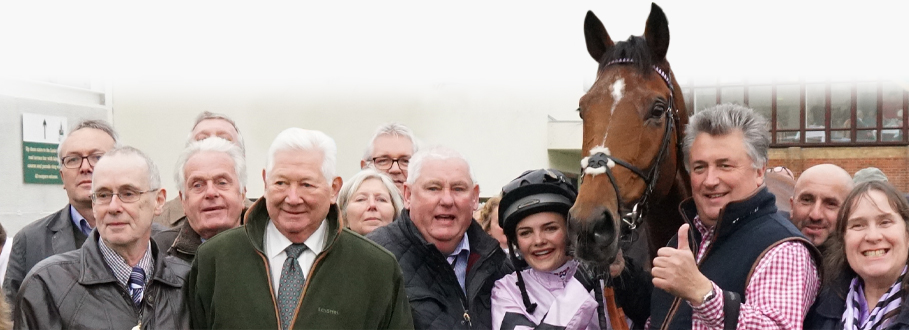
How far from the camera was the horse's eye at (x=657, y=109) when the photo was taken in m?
3.58

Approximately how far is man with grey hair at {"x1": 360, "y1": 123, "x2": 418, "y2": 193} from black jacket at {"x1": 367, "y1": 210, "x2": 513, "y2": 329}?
1784 millimetres

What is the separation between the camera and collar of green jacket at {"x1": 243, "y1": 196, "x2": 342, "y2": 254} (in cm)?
304

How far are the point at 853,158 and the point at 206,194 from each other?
18.5m

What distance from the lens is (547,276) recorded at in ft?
11.5

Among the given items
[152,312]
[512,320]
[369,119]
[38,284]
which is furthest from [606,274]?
[369,119]

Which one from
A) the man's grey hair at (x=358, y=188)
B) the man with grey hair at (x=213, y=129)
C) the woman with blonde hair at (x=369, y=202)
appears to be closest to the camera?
the woman with blonde hair at (x=369, y=202)

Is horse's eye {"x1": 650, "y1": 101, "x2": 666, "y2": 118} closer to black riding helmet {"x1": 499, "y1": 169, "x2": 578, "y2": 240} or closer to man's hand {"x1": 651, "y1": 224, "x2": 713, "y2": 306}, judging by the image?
black riding helmet {"x1": 499, "y1": 169, "x2": 578, "y2": 240}

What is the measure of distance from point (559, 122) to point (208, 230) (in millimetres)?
10432

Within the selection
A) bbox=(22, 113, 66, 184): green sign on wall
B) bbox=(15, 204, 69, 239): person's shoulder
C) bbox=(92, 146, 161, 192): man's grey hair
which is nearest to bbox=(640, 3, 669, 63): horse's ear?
bbox=(92, 146, 161, 192): man's grey hair

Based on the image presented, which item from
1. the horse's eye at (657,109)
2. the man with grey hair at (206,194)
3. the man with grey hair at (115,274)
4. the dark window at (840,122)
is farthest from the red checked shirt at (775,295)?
the dark window at (840,122)

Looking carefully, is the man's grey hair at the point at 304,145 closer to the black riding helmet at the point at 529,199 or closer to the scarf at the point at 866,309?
the black riding helmet at the point at 529,199

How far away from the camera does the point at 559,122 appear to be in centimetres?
1374

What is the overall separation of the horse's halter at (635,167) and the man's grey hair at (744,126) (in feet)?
1.23

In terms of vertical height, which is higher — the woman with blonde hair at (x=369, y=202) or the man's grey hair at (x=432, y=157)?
the man's grey hair at (x=432, y=157)
